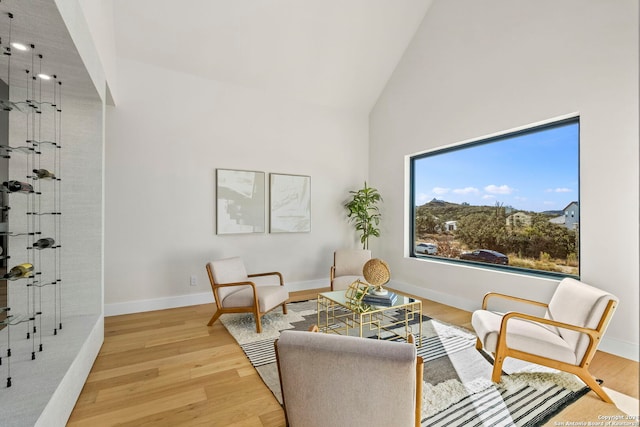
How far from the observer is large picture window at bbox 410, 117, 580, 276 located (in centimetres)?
335

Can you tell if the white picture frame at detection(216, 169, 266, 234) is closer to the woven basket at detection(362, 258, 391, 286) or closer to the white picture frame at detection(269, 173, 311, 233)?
the white picture frame at detection(269, 173, 311, 233)

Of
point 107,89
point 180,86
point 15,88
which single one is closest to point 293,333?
point 15,88

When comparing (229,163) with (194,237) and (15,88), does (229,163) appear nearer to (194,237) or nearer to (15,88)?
(194,237)

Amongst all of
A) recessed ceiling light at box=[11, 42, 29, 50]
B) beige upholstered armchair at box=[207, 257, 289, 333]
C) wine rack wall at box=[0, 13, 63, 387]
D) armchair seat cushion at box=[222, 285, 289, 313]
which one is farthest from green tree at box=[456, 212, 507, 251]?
recessed ceiling light at box=[11, 42, 29, 50]

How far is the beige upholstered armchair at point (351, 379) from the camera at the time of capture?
1.23 meters

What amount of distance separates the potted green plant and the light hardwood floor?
290 cm

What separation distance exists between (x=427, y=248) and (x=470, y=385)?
9.36 feet

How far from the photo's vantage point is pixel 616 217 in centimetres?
282

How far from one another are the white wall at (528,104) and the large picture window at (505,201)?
23 centimetres

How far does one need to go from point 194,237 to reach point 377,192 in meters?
3.23

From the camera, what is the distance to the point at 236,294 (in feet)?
11.2

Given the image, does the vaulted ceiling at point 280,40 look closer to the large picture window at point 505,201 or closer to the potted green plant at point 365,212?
the potted green plant at point 365,212

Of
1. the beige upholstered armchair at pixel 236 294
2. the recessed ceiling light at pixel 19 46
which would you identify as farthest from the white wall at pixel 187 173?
the recessed ceiling light at pixel 19 46

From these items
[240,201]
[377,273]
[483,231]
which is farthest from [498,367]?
[240,201]
